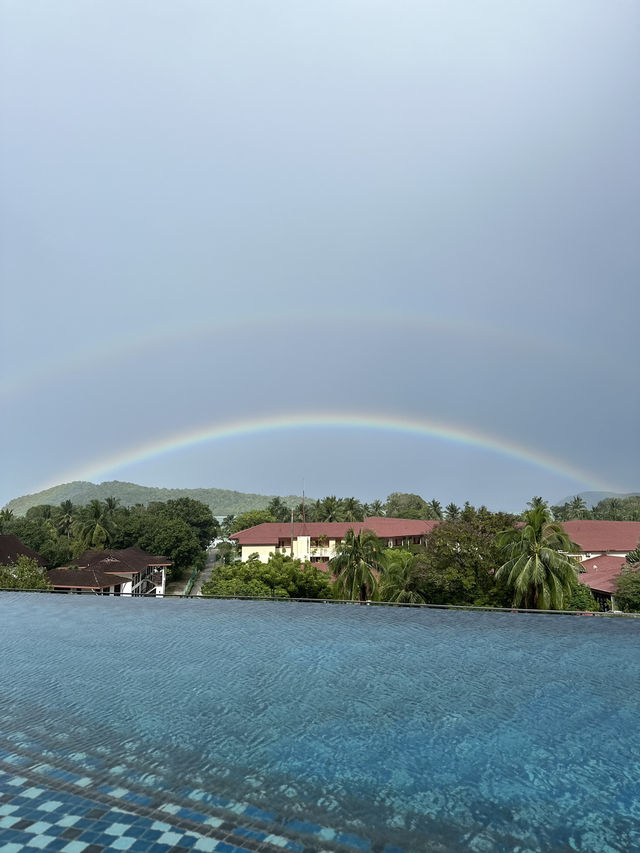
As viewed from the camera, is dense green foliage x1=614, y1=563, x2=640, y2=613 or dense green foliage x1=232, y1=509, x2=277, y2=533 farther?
dense green foliage x1=232, y1=509, x2=277, y2=533

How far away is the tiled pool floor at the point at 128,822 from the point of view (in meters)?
2.95

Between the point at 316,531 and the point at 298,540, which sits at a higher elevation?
the point at 316,531

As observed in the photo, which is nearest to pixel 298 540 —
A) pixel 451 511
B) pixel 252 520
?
pixel 451 511

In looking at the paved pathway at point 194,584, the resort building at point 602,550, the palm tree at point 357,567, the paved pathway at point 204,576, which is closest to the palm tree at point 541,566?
the palm tree at point 357,567

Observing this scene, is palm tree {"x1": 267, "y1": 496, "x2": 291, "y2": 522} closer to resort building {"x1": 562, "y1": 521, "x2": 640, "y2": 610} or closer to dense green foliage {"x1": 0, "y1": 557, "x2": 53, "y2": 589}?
resort building {"x1": 562, "y1": 521, "x2": 640, "y2": 610}

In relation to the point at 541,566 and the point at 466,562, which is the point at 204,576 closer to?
the point at 466,562

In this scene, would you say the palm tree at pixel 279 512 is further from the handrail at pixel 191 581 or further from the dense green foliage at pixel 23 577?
the dense green foliage at pixel 23 577

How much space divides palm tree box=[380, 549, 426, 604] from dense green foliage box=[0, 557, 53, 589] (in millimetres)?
14006

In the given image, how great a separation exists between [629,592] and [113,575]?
78.7 feet

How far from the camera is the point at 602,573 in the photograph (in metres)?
27.9

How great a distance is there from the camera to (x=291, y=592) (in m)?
21.5

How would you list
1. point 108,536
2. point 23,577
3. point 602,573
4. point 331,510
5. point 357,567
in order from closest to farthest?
point 357,567 → point 23,577 → point 602,573 → point 108,536 → point 331,510

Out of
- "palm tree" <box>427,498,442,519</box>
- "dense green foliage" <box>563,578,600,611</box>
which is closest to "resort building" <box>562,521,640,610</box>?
"dense green foliage" <box>563,578,600,611</box>

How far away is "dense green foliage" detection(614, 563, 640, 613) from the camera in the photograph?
1983cm
